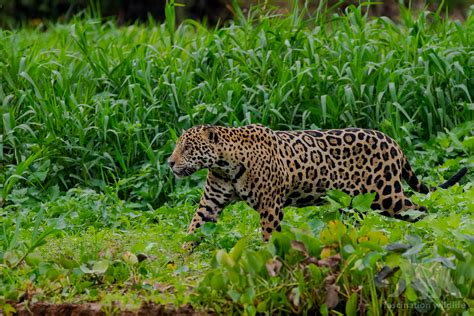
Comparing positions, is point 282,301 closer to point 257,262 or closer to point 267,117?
point 257,262

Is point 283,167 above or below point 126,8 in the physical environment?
above

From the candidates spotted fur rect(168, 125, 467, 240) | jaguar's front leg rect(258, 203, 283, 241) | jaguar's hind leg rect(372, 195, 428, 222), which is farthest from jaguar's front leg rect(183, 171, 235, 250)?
jaguar's hind leg rect(372, 195, 428, 222)

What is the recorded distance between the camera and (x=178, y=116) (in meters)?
9.05

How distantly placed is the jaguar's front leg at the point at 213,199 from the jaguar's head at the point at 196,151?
15 cm

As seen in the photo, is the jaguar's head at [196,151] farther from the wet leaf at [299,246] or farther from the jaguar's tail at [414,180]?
the wet leaf at [299,246]

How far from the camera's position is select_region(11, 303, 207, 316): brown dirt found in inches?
208

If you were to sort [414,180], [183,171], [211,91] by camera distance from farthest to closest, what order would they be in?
[211,91] < [414,180] < [183,171]

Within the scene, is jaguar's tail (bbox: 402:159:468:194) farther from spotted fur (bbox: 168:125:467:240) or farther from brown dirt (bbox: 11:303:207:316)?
brown dirt (bbox: 11:303:207:316)

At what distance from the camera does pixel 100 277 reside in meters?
5.66

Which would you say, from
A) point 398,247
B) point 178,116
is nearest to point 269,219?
point 398,247

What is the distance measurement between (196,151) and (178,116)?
217cm

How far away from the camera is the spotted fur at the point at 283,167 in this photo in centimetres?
691

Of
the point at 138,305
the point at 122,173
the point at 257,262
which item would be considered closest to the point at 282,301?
the point at 257,262

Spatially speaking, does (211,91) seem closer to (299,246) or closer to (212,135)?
(212,135)
